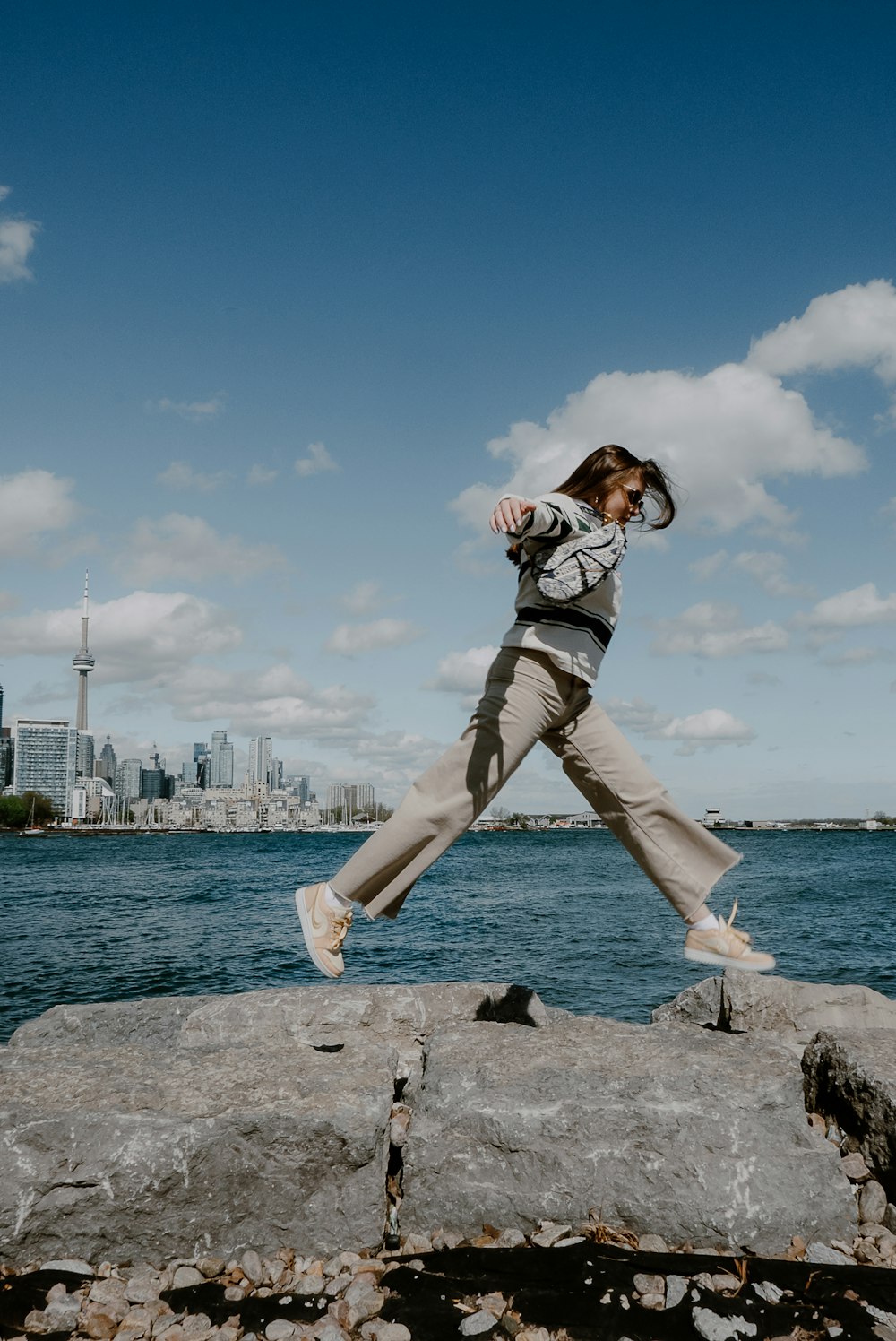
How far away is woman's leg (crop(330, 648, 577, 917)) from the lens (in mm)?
3971

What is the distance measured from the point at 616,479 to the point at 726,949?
2.24m

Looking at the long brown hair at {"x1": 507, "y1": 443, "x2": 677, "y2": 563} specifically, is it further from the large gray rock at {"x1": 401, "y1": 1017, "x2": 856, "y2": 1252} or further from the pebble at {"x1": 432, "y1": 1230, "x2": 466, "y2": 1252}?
the pebble at {"x1": 432, "y1": 1230, "x2": 466, "y2": 1252}

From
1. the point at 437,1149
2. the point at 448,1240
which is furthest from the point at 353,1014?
the point at 448,1240

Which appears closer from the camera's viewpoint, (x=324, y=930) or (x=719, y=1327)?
(x=719, y=1327)

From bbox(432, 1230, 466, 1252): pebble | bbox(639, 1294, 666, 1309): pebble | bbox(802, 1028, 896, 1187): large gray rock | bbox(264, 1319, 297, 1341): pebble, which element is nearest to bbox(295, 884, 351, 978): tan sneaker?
bbox(432, 1230, 466, 1252): pebble

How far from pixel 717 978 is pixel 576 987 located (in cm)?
546

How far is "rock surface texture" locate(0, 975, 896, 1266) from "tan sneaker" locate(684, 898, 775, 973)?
0.39 m

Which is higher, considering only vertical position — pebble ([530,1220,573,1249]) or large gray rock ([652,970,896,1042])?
pebble ([530,1220,573,1249])

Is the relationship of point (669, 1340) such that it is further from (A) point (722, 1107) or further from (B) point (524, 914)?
(B) point (524, 914)

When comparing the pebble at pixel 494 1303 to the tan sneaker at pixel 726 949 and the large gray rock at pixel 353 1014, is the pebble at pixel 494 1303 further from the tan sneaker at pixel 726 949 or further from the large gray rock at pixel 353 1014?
the large gray rock at pixel 353 1014

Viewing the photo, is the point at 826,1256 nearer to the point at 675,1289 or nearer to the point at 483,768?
the point at 675,1289

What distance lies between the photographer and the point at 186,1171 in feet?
10.6

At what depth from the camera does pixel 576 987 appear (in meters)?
14.0

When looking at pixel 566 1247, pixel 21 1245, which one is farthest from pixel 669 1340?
pixel 21 1245
